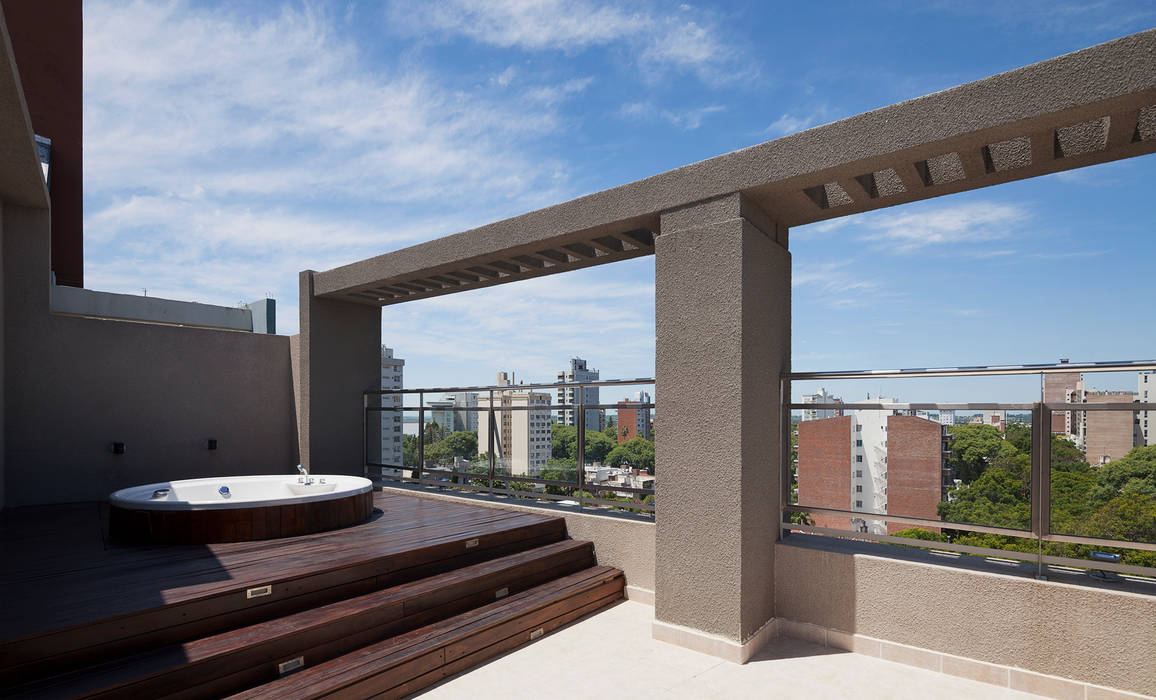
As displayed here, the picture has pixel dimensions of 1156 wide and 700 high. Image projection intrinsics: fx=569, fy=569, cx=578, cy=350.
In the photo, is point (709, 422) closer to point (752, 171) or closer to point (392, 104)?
point (752, 171)

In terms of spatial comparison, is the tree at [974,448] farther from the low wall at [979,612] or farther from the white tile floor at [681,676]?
the white tile floor at [681,676]

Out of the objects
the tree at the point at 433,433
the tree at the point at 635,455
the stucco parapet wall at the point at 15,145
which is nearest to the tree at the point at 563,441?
the tree at the point at 635,455

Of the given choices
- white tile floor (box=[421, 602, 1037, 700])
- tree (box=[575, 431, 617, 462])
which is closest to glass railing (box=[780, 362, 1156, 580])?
white tile floor (box=[421, 602, 1037, 700])

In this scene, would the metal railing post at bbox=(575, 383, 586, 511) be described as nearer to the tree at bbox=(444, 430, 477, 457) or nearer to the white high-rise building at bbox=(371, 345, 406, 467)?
the tree at bbox=(444, 430, 477, 457)

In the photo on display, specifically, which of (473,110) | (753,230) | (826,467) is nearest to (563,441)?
(826,467)

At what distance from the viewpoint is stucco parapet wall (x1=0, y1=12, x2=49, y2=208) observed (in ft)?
10.7

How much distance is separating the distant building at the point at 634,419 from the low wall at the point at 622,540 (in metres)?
0.71

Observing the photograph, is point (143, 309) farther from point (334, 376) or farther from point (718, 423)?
point (718, 423)

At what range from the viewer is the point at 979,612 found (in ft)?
10.3

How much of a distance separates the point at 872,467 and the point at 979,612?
91 cm

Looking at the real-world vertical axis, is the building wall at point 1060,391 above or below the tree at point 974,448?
above

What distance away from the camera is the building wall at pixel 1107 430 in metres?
2.86

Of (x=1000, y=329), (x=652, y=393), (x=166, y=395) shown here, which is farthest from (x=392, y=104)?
(x=1000, y=329)

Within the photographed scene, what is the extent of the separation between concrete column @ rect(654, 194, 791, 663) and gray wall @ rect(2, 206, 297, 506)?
550 centimetres
